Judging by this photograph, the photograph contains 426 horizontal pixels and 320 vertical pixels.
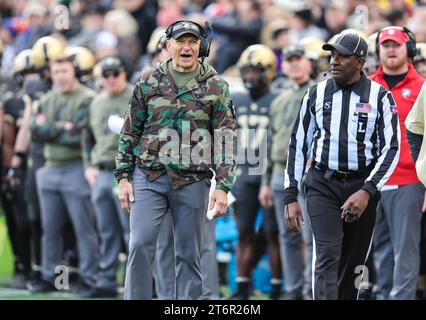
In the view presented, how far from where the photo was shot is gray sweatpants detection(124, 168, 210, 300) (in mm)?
7980

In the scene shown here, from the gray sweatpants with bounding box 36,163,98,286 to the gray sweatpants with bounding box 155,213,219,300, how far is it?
238 centimetres

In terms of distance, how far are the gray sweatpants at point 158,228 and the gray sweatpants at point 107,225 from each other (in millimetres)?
3614

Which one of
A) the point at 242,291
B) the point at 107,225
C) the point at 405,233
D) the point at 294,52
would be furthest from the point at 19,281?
the point at 405,233

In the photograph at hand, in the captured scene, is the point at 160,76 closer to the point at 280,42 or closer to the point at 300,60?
the point at 300,60

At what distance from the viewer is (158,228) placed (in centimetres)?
805

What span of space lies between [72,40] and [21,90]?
4.10m

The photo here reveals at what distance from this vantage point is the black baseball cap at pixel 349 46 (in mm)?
8055

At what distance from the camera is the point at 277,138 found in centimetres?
1095

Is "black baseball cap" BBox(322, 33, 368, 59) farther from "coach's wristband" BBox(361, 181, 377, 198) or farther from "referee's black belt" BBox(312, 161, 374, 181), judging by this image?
"coach's wristband" BBox(361, 181, 377, 198)

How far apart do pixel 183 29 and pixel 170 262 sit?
227 centimetres

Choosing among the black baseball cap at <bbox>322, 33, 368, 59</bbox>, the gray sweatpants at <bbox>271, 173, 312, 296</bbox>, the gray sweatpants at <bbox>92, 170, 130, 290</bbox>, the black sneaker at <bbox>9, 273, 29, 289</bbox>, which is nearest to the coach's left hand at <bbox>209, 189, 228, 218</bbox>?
the black baseball cap at <bbox>322, 33, 368, 59</bbox>

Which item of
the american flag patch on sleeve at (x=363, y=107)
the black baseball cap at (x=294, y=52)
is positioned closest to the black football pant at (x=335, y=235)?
the american flag patch on sleeve at (x=363, y=107)

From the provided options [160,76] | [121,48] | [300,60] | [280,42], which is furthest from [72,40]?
[160,76]

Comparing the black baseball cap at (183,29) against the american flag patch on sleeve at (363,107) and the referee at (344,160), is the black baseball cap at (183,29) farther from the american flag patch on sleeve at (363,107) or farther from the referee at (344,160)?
the american flag patch on sleeve at (363,107)
